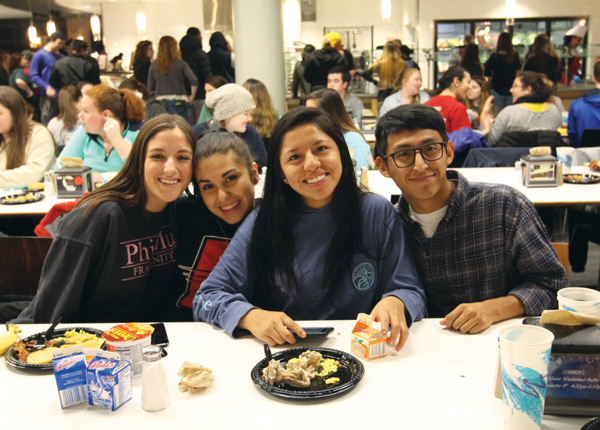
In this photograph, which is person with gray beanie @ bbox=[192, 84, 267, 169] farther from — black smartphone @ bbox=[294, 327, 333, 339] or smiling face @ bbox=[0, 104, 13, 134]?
black smartphone @ bbox=[294, 327, 333, 339]

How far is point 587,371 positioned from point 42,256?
1995 millimetres

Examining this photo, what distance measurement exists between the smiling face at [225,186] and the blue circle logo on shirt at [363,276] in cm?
56

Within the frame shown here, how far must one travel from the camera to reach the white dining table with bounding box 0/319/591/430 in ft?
4.23

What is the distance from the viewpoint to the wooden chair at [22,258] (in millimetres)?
2404

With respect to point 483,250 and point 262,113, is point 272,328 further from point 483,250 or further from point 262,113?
point 262,113

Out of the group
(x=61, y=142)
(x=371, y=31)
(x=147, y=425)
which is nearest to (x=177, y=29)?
(x=371, y=31)

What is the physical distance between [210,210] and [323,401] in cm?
111

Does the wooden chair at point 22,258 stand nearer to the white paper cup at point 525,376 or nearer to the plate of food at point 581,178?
the white paper cup at point 525,376

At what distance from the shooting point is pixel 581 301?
1.39m

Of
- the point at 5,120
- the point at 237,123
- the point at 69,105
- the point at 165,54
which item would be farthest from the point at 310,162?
the point at 165,54

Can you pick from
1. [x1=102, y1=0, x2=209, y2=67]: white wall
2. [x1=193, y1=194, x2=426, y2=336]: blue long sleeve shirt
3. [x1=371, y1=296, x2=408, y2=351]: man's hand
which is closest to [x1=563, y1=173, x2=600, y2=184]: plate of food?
[x1=193, y1=194, x2=426, y2=336]: blue long sleeve shirt

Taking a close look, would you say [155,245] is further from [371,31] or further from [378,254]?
[371,31]

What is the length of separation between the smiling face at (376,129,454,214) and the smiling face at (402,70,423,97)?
14.5 ft

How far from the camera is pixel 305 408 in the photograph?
4.44ft
